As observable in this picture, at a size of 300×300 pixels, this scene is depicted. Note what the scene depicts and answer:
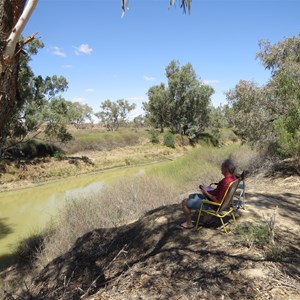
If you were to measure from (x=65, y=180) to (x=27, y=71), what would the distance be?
7.92 metres

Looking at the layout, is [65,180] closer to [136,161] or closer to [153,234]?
[136,161]

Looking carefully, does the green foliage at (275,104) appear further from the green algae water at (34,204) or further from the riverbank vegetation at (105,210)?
the green algae water at (34,204)

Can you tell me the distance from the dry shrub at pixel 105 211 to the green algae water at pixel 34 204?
1777mm

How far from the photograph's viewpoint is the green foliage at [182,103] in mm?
39753

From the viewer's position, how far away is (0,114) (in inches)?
116

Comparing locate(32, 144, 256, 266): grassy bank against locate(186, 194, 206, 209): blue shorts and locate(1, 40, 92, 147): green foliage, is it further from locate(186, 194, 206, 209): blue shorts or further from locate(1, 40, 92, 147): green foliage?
locate(1, 40, 92, 147): green foliage

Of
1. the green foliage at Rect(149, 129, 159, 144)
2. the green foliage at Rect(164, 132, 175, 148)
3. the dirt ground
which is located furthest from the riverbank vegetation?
the green foliage at Rect(149, 129, 159, 144)

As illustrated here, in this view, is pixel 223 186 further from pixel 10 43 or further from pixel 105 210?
pixel 105 210

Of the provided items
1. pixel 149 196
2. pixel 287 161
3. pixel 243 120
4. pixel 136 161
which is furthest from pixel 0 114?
pixel 136 161

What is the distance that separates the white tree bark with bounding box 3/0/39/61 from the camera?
271cm

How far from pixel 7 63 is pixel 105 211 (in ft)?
22.7

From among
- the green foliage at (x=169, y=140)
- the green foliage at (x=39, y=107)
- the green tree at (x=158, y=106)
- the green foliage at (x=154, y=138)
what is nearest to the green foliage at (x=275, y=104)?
the green foliage at (x=39, y=107)

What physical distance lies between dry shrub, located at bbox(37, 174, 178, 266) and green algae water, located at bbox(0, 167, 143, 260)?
70.0 inches

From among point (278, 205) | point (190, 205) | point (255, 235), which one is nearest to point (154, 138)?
point (278, 205)
